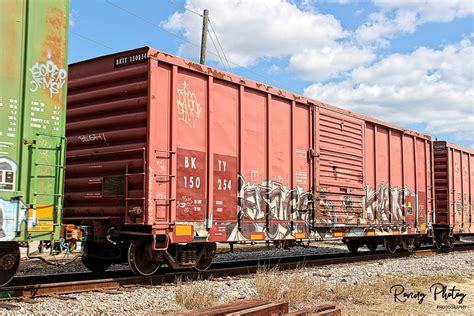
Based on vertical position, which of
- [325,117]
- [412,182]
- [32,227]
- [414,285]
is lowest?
[414,285]

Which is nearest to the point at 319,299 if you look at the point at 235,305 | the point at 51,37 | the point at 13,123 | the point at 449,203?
the point at 235,305

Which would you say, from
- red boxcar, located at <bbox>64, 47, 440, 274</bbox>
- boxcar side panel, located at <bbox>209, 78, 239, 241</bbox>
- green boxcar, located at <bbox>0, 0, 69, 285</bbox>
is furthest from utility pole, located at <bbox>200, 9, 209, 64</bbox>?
green boxcar, located at <bbox>0, 0, 69, 285</bbox>

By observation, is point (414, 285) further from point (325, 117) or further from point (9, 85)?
point (9, 85)

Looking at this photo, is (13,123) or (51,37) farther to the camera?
(51,37)

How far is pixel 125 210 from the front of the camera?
885cm

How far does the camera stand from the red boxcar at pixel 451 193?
64.5 ft

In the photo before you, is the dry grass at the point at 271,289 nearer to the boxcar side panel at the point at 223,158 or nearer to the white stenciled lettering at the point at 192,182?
the boxcar side panel at the point at 223,158

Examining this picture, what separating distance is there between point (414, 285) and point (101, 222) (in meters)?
6.22

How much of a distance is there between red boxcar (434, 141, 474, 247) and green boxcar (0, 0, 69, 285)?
1625 cm

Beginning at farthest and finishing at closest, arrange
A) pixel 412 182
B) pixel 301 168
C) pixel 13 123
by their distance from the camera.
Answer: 1. pixel 412 182
2. pixel 301 168
3. pixel 13 123

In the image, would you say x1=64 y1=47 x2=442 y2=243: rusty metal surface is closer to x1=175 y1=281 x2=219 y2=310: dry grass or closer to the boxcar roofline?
the boxcar roofline

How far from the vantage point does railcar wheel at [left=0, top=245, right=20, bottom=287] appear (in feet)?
22.6

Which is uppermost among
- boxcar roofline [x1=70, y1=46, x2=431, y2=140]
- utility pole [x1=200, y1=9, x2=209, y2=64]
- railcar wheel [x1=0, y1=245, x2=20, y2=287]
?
utility pole [x1=200, y1=9, x2=209, y2=64]

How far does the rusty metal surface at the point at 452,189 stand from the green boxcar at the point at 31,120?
1657 centimetres
